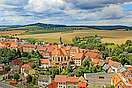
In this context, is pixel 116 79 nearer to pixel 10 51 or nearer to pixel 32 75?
pixel 32 75

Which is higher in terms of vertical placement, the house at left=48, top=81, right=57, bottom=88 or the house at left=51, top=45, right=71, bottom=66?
the house at left=48, top=81, right=57, bottom=88

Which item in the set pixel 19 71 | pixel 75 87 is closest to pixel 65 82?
pixel 75 87

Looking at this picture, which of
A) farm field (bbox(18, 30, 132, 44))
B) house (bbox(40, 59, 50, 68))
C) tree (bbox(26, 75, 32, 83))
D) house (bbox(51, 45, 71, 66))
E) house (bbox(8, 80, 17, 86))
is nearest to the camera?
house (bbox(8, 80, 17, 86))

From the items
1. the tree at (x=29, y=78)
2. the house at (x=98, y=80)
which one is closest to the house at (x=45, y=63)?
the tree at (x=29, y=78)

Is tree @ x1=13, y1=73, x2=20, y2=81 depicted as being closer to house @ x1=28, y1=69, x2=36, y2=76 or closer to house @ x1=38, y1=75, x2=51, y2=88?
house @ x1=28, y1=69, x2=36, y2=76

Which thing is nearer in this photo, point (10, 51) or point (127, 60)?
point (127, 60)

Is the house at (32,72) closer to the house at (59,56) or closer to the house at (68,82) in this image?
the house at (68,82)

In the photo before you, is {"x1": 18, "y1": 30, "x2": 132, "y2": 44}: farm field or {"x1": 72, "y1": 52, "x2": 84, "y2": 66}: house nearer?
{"x1": 72, "y1": 52, "x2": 84, "y2": 66}: house

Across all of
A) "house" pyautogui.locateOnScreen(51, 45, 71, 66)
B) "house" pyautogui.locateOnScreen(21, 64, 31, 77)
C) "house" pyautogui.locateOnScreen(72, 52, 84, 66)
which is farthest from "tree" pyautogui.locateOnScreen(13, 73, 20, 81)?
"house" pyautogui.locateOnScreen(51, 45, 71, 66)
